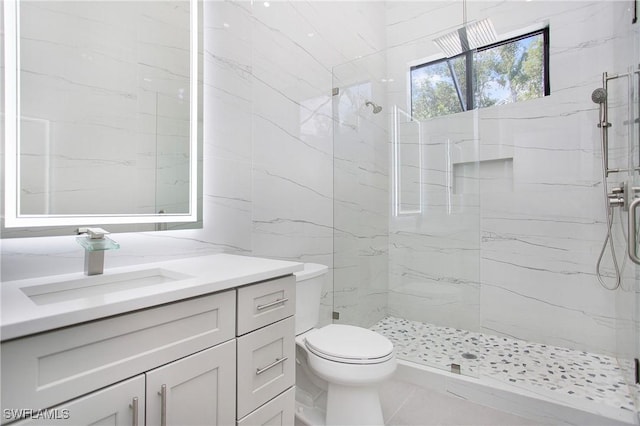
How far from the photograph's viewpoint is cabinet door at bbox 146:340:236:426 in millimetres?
833

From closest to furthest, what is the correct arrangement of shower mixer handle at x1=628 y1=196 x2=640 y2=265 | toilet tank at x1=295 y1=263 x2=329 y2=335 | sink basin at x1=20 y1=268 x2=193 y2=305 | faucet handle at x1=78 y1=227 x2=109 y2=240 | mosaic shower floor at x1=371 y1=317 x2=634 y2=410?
sink basin at x1=20 y1=268 x2=193 y2=305, faucet handle at x1=78 y1=227 x2=109 y2=240, shower mixer handle at x1=628 y1=196 x2=640 y2=265, toilet tank at x1=295 y1=263 x2=329 y2=335, mosaic shower floor at x1=371 y1=317 x2=634 y2=410

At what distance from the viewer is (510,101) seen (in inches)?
102

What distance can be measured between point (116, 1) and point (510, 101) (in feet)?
8.75

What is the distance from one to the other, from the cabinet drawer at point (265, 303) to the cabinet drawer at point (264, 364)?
3 centimetres

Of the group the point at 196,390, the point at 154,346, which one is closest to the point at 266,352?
the point at 196,390

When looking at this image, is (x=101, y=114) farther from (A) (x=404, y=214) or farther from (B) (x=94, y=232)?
(A) (x=404, y=214)

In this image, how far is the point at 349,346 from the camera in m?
1.55

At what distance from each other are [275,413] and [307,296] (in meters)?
0.63

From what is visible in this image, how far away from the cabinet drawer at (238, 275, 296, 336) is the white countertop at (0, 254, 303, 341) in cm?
3

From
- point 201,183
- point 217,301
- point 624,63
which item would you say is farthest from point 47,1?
point 624,63

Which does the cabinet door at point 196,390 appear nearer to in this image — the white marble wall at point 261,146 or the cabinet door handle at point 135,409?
the cabinet door handle at point 135,409

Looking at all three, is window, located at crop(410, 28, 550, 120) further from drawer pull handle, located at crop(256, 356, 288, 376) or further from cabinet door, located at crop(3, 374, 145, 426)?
cabinet door, located at crop(3, 374, 145, 426)

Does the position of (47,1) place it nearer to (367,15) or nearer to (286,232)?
(286,232)

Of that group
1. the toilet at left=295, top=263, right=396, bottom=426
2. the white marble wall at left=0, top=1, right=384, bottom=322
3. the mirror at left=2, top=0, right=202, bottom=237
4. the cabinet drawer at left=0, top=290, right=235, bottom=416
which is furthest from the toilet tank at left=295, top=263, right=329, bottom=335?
the cabinet drawer at left=0, top=290, right=235, bottom=416
